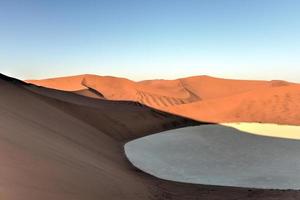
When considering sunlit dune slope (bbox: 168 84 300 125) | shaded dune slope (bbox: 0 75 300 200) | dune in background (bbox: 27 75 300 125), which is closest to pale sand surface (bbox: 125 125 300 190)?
shaded dune slope (bbox: 0 75 300 200)

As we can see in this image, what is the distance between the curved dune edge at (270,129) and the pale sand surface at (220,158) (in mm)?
1213

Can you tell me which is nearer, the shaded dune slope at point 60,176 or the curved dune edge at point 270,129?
the shaded dune slope at point 60,176

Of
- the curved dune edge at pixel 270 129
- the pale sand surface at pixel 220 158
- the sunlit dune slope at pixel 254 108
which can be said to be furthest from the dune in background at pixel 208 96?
the pale sand surface at pixel 220 158

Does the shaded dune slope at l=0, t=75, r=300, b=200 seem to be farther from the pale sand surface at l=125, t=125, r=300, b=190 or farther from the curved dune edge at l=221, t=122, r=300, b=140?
the curved dune edge at l=221, t=122, r=300, b=140

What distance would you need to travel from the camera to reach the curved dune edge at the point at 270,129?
21578 mm

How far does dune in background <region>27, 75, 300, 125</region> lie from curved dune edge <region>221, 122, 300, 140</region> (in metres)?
1.66

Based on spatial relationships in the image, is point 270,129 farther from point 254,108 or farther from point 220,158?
point 220,158

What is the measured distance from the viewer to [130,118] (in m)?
24.8

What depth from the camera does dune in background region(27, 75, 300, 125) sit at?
28.9 meters

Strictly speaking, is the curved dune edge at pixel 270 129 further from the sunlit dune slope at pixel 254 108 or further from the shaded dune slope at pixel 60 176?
the shaded dune slope at pixel 60 176

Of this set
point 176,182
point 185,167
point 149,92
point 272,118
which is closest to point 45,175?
point 176,182

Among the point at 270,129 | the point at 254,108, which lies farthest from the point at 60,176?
the point at 254,108

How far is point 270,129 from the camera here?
24.0 meters

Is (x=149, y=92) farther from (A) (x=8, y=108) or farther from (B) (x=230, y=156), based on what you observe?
(A) (x=8, y=108)
